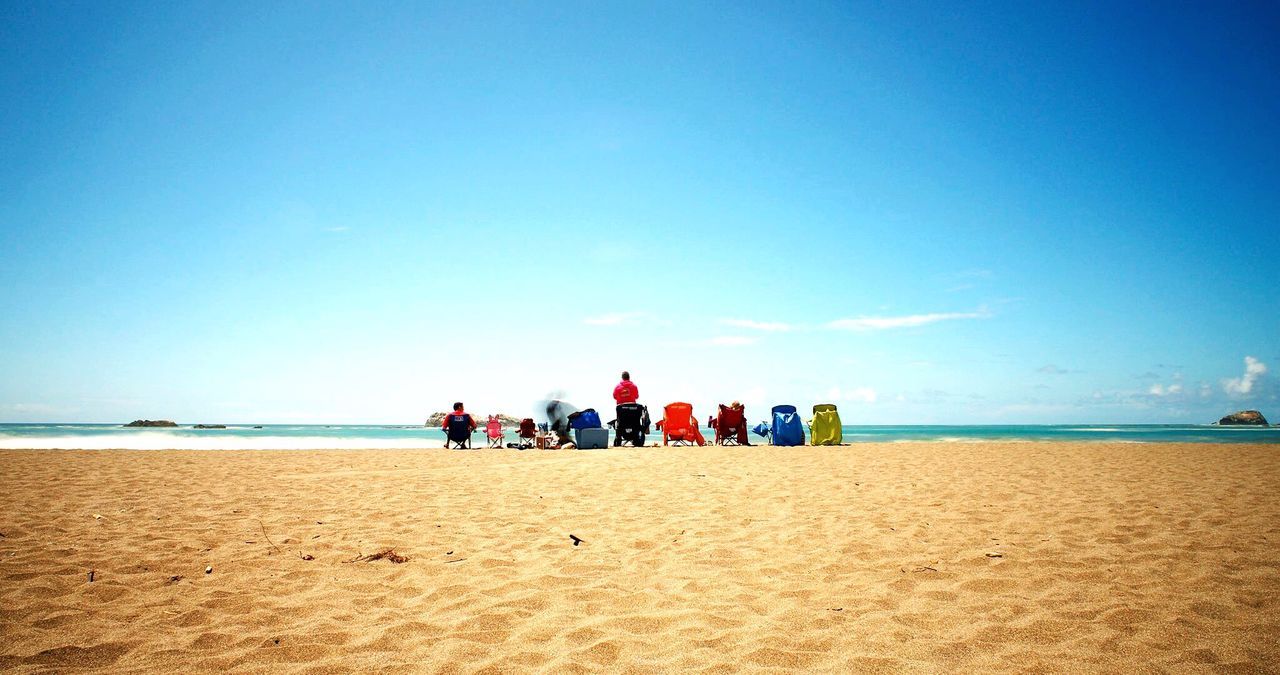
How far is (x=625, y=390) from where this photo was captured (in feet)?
52.5

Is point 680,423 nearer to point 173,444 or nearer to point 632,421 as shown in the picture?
point 632,421

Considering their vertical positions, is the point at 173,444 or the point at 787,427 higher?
the point at 787,427

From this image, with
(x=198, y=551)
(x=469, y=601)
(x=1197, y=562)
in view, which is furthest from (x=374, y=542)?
(x=1197, y=562)

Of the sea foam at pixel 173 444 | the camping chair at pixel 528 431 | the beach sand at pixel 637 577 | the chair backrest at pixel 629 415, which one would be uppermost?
the chair backrest at pixel 629 415

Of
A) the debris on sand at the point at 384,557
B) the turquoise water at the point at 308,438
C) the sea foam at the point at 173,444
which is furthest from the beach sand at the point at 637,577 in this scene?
the turquoise water at the point at 308,438

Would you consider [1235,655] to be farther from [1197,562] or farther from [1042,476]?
[1042,476]

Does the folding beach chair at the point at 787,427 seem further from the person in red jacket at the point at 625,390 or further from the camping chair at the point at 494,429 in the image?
the camping chair at the point at 494,429

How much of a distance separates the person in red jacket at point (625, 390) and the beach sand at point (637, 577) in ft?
26.8

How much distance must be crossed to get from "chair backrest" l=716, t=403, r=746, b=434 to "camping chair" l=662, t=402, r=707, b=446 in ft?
2.26

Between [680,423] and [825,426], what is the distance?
4143 mm

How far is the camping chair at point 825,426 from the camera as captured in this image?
16250 millimetres

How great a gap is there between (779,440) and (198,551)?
45.9 ft

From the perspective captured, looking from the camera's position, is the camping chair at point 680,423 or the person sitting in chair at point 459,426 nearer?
the person sitting in chair at point 459,426

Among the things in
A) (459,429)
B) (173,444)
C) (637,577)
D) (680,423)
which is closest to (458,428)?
(459,429)
